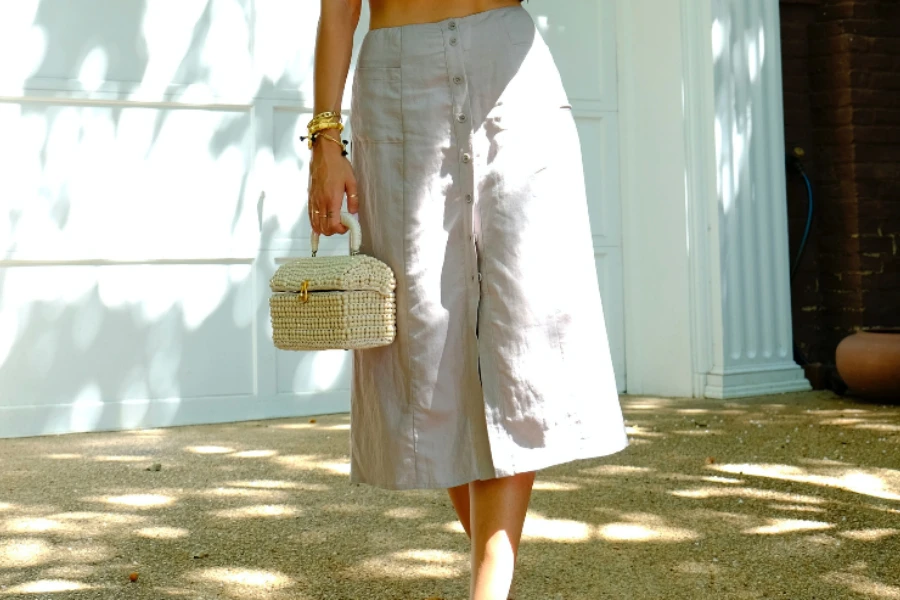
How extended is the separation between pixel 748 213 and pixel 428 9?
12.5ft

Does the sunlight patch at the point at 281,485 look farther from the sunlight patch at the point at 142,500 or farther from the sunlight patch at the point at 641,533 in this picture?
the sunlight patch at the point at 641,533

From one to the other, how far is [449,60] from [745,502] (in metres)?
1.73

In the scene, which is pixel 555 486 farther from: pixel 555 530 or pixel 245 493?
pixel 245 493

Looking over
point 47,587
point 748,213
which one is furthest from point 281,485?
point 748,213

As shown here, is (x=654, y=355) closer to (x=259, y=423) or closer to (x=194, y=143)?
(x=259, y=423)

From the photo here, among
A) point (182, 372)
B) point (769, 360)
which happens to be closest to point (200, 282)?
point (182, 372)

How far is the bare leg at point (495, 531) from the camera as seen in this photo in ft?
6.09

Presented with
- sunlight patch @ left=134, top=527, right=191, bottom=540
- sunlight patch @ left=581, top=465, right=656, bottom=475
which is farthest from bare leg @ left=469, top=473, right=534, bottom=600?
sunlight patch @ left=581, top=465, right=656, bottom=475

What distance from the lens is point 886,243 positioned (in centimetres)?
579

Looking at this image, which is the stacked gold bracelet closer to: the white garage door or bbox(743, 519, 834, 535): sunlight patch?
bbox(743, 519, 834, 535): sunlight patch

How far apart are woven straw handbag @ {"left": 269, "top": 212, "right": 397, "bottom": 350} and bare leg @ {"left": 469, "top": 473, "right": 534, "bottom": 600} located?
302mm

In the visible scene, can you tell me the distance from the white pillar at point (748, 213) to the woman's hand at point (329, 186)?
372 cm

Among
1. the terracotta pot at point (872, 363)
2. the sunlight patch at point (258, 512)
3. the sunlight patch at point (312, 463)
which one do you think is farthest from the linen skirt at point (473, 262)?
the terracotta pot at point (872, 363)

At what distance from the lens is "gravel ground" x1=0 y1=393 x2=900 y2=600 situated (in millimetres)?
2389
